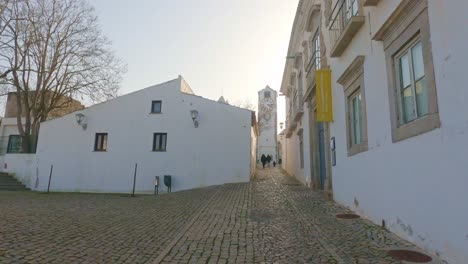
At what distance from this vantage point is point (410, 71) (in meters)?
5.05

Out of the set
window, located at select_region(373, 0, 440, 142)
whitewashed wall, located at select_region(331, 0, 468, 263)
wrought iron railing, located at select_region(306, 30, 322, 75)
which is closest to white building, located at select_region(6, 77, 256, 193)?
wrought iron railing, located at select_region(306, 30, 322, 75)

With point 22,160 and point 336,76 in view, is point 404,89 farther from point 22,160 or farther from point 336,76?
point 22,160

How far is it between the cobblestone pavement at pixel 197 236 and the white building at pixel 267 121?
52.5 m

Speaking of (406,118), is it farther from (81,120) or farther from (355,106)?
(81,120)

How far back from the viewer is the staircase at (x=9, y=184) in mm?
18819

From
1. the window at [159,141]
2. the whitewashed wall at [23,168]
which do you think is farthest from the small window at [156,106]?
the whitewashed wall at [23,168]

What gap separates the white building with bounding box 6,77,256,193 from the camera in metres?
17.7

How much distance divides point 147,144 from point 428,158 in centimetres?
1610

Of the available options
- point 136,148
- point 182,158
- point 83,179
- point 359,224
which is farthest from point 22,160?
point 359,224

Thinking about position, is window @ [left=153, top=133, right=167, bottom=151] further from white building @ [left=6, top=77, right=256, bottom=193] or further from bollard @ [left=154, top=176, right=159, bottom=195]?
bollard @ [left=154, top=176, right=159, bottom=195]

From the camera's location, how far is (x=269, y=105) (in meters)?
64.9

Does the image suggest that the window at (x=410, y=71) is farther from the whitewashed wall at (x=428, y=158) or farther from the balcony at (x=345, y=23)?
the balcony at (x=345, y=23)

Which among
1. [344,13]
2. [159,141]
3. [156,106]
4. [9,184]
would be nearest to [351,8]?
[344,13]

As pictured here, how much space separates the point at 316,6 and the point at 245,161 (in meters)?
8.85
